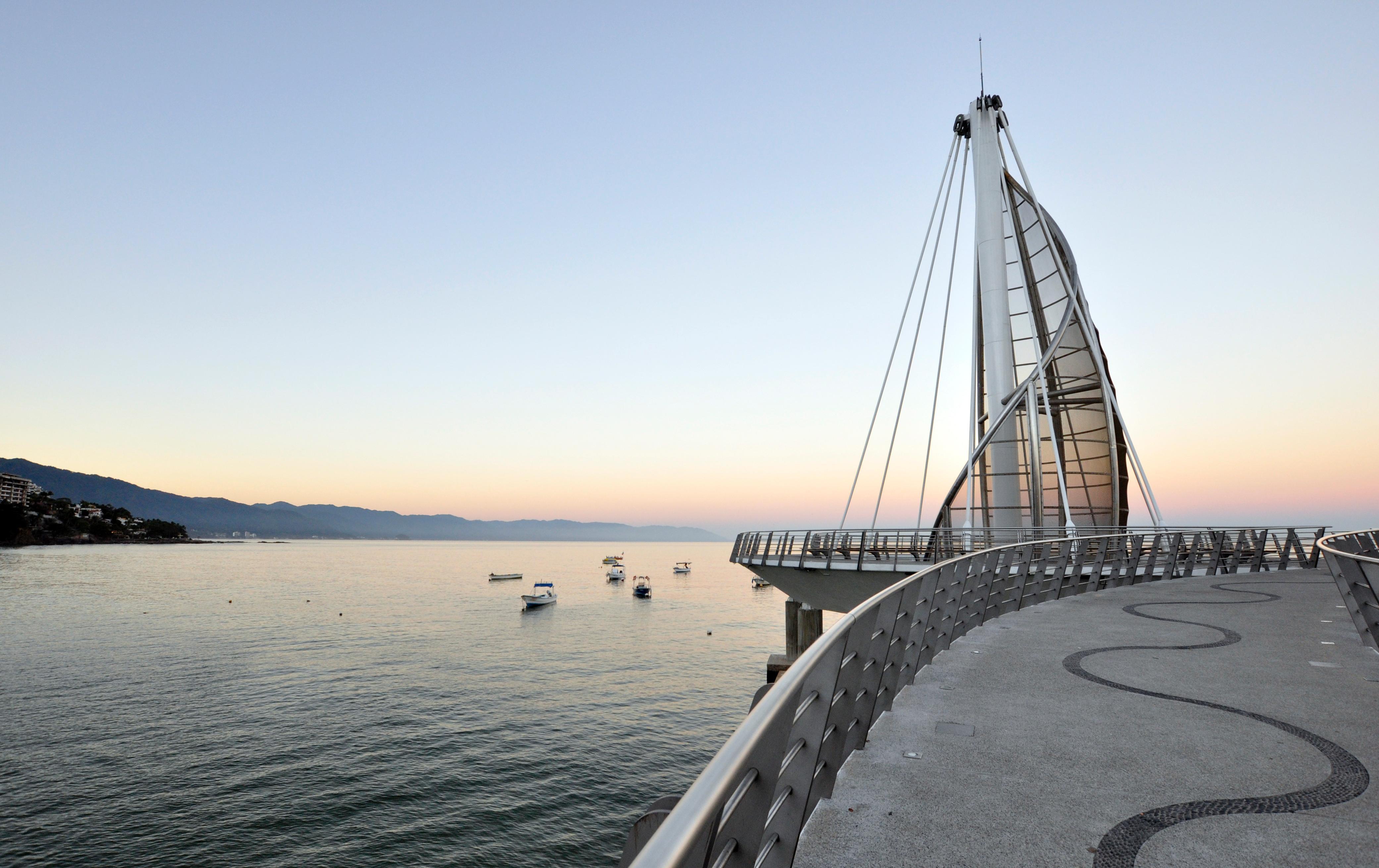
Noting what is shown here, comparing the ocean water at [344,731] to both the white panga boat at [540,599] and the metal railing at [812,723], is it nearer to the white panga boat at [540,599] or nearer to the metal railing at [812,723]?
the white panga boat at [540,599]

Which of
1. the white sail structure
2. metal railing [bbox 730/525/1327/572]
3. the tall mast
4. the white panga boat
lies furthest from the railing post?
the white panga boat

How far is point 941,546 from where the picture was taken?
25.8m

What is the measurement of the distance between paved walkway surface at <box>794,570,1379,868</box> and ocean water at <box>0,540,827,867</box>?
14243 millimetres

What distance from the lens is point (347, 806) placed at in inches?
757

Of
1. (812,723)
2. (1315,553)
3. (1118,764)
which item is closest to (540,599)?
(1315,553)

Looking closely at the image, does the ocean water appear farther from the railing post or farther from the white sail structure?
the railing post

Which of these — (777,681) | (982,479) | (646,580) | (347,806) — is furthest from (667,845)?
(646,580)

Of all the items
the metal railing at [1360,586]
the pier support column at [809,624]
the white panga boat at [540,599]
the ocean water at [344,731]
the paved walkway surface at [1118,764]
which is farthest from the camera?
the white panga boat at [540,599]

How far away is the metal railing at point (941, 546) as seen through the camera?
2278cm

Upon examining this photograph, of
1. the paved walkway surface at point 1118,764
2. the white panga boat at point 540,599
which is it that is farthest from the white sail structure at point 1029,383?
the white panga boat at point 540,599

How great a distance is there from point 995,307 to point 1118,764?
35.8 meters

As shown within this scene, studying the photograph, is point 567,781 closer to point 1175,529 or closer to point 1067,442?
point 1175,529

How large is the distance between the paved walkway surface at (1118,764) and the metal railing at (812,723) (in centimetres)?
30

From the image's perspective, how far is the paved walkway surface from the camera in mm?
3270
